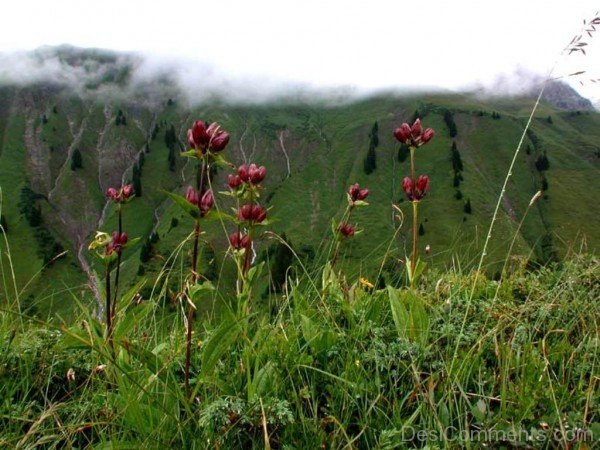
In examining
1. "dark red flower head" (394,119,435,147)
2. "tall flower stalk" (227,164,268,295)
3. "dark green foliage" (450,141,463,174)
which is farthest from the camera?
"dark green foliage" (450,141,463,174)

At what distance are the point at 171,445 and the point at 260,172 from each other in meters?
2.13

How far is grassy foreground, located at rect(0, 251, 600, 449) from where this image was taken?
2.32m

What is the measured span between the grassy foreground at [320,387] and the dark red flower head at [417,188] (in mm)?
1604

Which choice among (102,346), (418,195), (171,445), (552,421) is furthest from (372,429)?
(418,195)

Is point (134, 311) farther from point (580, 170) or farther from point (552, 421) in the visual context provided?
point (580, 170)

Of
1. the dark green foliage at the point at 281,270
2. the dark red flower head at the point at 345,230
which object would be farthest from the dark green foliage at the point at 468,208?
the dark red flower head at the point at 345,230

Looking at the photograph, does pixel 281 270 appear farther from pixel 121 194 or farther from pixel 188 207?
pixel 188 207

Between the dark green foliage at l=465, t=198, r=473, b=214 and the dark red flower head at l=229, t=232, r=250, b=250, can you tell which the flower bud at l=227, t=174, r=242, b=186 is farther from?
the dark green foliage at l=465, t=198, r=473, b=214

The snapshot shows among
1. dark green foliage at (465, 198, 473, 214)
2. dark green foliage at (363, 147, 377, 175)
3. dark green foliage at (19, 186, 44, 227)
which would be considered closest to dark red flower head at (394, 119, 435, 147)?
dark green foliage at (465, 198, 473, 214)

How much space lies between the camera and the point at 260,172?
3850mm

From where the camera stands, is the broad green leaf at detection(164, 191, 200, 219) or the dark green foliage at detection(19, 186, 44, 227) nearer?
the broad green leaf at detection(164, 191, 200, 219)

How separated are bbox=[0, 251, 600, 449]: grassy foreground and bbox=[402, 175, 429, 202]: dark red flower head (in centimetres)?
160

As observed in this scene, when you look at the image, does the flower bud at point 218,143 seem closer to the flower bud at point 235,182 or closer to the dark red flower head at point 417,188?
the flower bud at point 235,182

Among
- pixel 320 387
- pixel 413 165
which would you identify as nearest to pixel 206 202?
pixel 320 387
